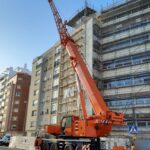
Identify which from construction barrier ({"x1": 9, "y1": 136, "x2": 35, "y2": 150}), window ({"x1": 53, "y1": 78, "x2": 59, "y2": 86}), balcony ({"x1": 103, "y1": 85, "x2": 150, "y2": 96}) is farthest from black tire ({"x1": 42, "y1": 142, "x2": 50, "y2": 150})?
window ({"x1": 53, "y1": 78, "x2": 59, "y2": 86})

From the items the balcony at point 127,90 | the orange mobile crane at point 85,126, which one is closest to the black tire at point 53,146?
the orange mobile crane at point 85,126

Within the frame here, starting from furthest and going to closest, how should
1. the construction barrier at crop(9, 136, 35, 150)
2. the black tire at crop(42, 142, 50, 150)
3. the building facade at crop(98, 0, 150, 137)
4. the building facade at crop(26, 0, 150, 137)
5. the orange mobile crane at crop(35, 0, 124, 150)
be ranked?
the building facade at crop(26, 0, 150, 137) < the building facade at crop(98, 0, 150, 137) < the construction barrier at crop(9, 136, 35, 150) < the black tire at crop(42, 142, 50, 150) < the orange mobile crane at crop(35, 0, 124, 150)

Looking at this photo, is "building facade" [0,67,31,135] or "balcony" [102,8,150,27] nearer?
"balcony" [102,8,150,27]

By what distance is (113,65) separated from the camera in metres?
43.6

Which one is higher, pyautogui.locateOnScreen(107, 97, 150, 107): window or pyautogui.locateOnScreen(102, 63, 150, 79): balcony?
pyautogui.locateOnScreen(102, 63, 150, 79): balcony

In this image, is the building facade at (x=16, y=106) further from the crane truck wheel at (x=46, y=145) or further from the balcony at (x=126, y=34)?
the crane truck wheel at (x=46, y=145)

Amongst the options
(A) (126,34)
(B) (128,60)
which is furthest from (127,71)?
(A) (126,34)

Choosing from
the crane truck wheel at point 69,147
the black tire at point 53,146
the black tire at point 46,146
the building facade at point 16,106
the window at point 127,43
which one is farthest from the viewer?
the building facade at point 16,106

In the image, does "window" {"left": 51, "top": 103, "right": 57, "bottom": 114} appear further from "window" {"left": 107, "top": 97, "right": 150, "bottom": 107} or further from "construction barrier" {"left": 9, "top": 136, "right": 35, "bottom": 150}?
"construction barrier" {"left": 9, "top": 136, "right": 35, "bottom": 150}

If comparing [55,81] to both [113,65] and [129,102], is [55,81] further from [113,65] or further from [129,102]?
[129,102]

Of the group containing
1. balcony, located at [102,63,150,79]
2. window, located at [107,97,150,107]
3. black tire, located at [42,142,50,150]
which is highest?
balcony, located at [102,63,150,79]

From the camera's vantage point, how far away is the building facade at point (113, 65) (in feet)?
127

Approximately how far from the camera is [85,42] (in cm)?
→ 4659

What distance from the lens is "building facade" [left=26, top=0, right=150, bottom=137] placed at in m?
38.7
